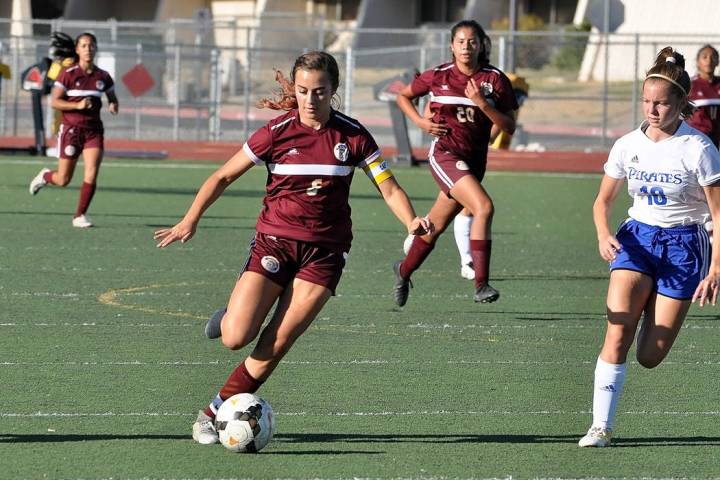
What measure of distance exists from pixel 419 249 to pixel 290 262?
4477mm

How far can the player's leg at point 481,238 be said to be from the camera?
1075cm

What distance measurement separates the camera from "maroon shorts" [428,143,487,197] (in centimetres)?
1124

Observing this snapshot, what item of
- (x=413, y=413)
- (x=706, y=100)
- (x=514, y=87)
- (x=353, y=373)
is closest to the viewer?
(x=413, y=413)

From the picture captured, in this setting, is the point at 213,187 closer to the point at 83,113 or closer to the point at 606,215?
the point at 606,215

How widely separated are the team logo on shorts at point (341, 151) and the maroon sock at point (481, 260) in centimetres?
418

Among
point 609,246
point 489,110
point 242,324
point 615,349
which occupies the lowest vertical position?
point 615,349

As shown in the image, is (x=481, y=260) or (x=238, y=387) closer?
Result: (x=238, y=387)

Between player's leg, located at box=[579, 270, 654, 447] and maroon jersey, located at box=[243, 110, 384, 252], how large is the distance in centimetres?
130

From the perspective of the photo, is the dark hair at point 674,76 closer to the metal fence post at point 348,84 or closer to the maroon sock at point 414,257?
the maroon sock at point 414,257

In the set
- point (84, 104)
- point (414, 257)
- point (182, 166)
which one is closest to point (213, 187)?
point (414, 257)

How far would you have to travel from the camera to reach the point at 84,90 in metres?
15.9

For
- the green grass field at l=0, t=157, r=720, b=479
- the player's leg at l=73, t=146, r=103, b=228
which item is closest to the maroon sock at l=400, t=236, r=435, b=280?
the green grass field at l=0, t=157, r=720, b=479

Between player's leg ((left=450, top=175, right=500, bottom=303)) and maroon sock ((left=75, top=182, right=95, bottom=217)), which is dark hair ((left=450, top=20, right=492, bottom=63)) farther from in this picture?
maroon sock ((left=75, top=182, right=95, bottom=217))

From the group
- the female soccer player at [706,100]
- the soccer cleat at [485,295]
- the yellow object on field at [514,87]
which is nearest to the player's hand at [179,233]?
the soccer cleat at [485,295]
